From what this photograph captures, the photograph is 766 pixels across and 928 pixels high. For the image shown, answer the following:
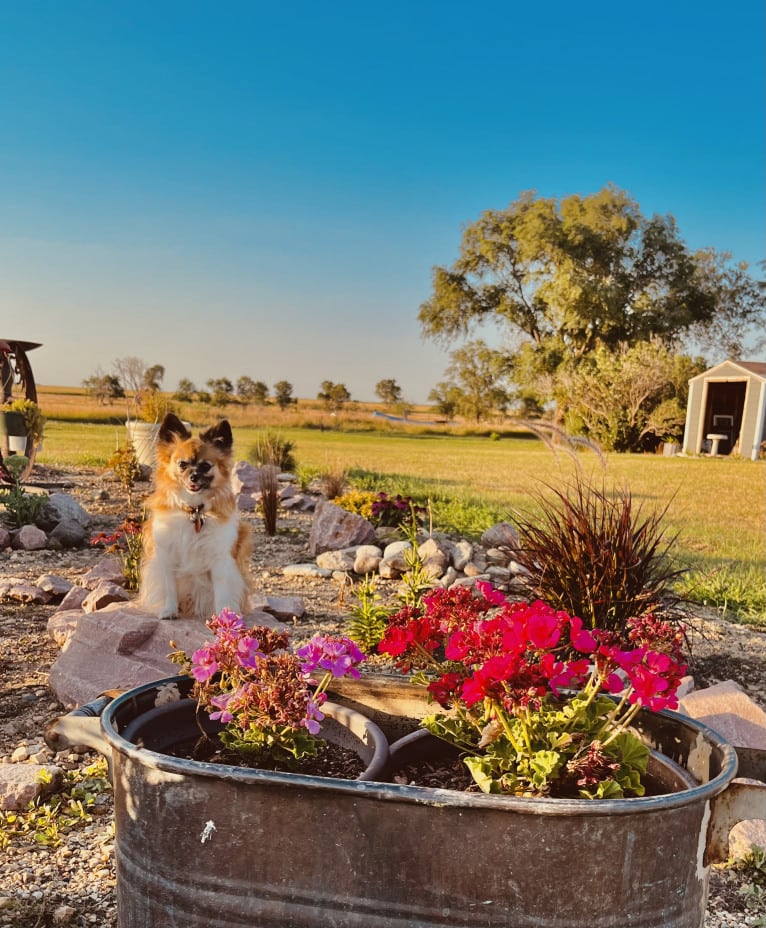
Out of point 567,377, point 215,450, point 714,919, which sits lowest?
point 714,919

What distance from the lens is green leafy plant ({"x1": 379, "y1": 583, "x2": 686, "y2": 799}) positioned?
1.79m

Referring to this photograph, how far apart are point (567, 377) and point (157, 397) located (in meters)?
24.2

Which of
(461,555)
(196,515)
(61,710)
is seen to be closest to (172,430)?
(196,515)

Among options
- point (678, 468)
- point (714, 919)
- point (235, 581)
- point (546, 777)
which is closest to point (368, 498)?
point (235, 581)

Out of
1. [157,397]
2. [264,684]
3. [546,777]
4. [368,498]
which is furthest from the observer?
[157,397]

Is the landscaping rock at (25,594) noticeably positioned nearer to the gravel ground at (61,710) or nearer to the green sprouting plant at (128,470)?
the gravel ground at (61,710)

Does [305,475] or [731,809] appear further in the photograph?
[305,475]

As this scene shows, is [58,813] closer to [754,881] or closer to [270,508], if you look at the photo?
[754,881]

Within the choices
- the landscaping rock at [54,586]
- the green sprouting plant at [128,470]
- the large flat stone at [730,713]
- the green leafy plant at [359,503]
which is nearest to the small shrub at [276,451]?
the green sprouting plant at [128,470]

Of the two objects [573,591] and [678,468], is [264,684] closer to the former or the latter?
[573,591]

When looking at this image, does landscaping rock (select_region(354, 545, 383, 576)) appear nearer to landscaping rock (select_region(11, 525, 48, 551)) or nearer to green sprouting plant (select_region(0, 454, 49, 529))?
landscaping rock (select_region(11, 525, 48, 551))

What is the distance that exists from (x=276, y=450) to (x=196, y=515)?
33.3 ft

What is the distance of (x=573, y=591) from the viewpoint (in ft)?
14.8

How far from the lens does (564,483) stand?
479 cm
